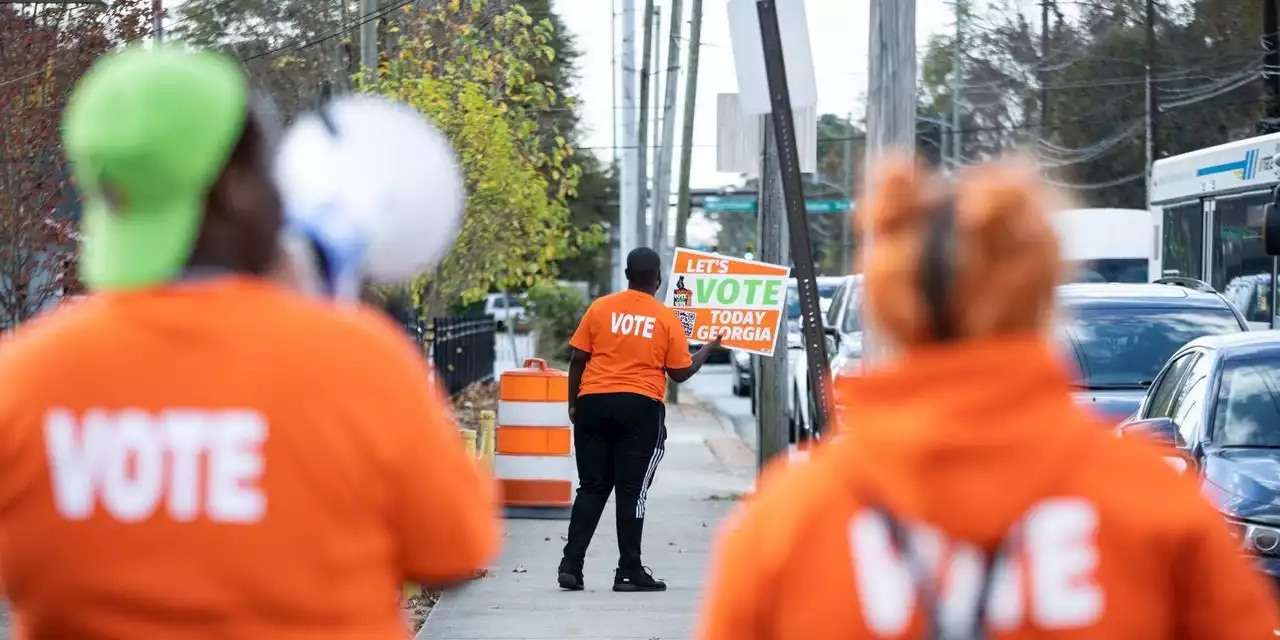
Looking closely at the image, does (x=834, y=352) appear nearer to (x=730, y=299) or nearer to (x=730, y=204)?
(x=730, y=299)

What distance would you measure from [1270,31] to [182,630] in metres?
26.8

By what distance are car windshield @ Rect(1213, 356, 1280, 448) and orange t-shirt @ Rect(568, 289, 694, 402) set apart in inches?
107

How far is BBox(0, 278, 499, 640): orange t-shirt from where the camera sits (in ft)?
7.88

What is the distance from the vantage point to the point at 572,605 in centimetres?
939

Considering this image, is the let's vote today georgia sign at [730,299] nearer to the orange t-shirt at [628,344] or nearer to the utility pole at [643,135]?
the orange t-shirt at [628,344]

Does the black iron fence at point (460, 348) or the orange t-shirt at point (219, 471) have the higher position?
the orange t-shirt at point (219, 471)

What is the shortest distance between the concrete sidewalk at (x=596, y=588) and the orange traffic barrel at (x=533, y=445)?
205 millimetres

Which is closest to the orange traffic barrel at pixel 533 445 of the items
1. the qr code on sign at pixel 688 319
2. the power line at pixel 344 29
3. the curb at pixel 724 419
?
the qr code on sign at pixel 688 319

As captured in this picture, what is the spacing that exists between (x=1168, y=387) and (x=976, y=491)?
7.62 meters

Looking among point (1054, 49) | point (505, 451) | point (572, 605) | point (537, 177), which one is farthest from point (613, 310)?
point (1054, 49)

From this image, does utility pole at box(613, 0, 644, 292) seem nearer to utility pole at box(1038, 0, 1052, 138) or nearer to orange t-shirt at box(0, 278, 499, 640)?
orange t-shirt at box(0, 278, 499, 640)

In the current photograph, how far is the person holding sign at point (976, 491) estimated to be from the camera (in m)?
2.17

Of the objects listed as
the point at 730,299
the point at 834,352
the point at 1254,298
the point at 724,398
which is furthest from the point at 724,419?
the point at 730,299

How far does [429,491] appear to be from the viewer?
246cm
